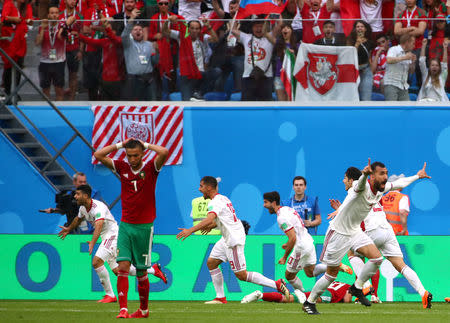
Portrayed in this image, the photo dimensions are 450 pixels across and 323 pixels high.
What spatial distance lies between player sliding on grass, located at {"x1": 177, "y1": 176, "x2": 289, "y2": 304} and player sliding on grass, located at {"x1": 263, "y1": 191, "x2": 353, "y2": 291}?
355 millimetres

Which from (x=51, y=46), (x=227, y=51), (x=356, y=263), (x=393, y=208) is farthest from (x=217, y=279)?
(x=51, y=46)

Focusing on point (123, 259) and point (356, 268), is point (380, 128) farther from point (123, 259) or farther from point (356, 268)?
point (123, 259)

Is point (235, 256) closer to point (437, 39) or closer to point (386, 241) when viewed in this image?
point (386, 241)

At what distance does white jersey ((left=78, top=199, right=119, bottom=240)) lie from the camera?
14547 millimetres

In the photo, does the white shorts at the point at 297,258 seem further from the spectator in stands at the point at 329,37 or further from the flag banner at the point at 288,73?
the spectator in stands at the point at 329,37

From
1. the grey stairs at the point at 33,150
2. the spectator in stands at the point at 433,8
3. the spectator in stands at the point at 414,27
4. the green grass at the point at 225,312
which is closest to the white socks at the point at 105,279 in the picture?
the green grass at the point at 225,312

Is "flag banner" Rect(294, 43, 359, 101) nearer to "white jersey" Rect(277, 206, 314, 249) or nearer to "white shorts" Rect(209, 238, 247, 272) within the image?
"white jersey" Rect(277, 206, 314, 249)

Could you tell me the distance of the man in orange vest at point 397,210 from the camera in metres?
16.5

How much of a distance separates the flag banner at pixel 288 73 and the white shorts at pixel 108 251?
5719mm

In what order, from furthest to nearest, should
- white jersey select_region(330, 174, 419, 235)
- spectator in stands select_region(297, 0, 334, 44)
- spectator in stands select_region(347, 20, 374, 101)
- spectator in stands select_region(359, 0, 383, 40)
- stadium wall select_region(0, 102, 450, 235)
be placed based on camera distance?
stadium wall select_region(0, 102, 450, 235) → spectator in stands select_region(359, 0, 383, 40) → spectator in stands select_region(297, 0, 334, 44) → spectator in stands select_region(347, 20, 374, 101) → white jersey select_region(330, 174, 419, 235)

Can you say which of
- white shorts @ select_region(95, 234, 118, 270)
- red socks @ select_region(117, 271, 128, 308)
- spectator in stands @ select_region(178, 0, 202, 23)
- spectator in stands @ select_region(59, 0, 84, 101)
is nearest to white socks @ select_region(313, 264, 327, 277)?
white shorts @ select_region(95, 234, 118, 270)

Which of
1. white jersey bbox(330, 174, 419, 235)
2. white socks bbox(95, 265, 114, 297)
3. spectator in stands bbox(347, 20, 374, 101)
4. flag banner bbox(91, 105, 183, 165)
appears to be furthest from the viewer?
flag banner bbox(91, 105, 183, 165)

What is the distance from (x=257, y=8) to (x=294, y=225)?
5.75 meters

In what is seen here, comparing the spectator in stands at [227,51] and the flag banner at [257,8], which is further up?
the flag banner at [257,8]
